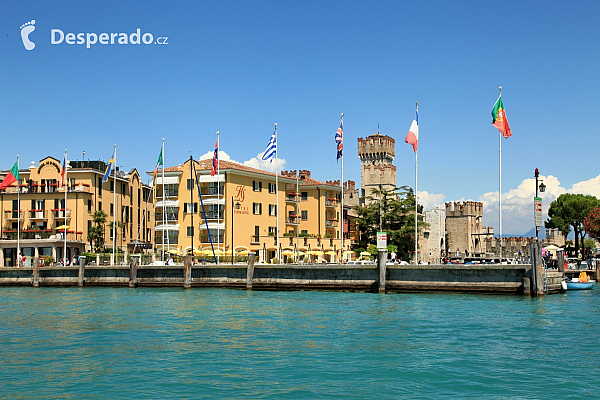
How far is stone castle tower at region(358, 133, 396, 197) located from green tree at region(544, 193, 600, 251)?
29822mm

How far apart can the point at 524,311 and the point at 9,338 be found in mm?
26272

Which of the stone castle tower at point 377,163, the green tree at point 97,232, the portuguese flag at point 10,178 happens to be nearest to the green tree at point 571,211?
the stone castle tower at point 377,163

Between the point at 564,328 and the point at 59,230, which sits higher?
the point at 59,230

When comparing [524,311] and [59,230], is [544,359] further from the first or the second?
[59,230]

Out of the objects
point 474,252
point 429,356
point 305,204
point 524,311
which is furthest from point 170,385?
point 474,252

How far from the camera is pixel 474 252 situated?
375 ft

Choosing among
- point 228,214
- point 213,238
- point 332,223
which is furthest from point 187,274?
point 332,223

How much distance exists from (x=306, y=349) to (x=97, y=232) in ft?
193

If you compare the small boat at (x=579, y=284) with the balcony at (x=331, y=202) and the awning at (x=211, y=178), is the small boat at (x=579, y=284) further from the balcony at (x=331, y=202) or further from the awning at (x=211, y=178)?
the balcony at (x=331, y=202)

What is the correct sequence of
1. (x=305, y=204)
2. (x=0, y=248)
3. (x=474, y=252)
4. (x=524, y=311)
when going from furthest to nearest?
1. (x=474, y=252)
2. (x=305, y=204)
3. (x=0, y=248)
4. (x=524, y=311)

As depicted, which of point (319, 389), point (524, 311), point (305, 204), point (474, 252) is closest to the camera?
point (319, 389)

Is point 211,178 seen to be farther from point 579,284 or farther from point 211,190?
point 579,284

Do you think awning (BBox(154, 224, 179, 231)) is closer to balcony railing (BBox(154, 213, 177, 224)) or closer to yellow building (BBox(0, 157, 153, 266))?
balcony railing (BBox(154, 213, 177, 224))

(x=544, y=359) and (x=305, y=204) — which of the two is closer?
(x=544, y=359)
